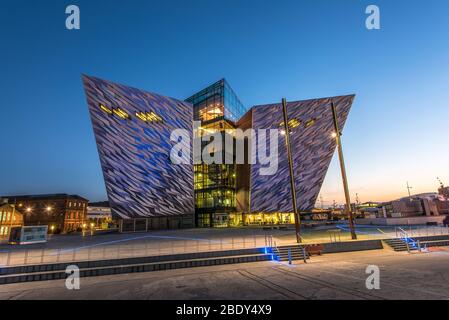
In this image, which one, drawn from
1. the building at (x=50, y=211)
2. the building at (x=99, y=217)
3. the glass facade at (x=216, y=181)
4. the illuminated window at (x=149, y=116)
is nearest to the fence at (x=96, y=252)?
the illuminated window at (x=149, y=116)

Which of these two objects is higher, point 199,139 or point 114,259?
point 199,139

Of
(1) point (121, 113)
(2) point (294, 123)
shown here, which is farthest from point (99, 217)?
(2) point (294, 123)

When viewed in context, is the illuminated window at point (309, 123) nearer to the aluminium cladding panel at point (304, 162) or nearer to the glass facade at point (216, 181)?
the aluminium cladding panel at point (304, 162)

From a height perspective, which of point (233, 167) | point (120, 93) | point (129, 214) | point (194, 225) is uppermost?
point (120, 93)

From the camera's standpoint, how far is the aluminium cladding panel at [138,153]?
30.9 metres

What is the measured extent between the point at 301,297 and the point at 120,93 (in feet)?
113

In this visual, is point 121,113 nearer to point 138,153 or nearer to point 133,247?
point 138,153

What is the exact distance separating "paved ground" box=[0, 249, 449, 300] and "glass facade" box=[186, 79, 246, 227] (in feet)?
105

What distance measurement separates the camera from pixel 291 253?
13773 mm

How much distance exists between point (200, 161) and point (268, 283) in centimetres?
3678

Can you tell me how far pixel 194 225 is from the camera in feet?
142
